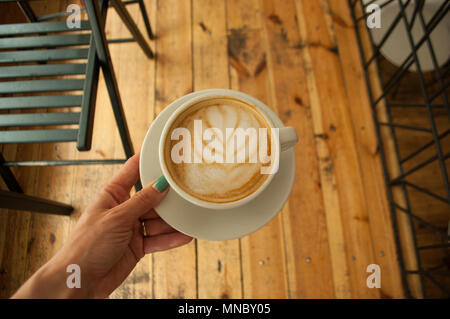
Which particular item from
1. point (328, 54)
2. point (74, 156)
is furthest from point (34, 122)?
point (328, 54)

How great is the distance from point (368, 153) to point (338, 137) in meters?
0.15

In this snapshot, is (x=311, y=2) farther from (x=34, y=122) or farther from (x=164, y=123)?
(x=34, y=122)

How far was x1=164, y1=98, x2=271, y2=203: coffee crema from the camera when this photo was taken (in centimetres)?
55

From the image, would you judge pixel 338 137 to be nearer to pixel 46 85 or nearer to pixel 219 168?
pixel 219 168

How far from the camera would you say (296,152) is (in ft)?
3.85

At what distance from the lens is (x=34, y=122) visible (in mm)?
825

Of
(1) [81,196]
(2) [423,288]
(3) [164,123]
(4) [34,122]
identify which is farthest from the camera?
(1) [81,196]

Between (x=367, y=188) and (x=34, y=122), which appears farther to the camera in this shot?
(x=367, y=188)

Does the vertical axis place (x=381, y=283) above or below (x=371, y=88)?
below

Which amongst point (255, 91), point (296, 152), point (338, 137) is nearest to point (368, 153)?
point (338, 137)

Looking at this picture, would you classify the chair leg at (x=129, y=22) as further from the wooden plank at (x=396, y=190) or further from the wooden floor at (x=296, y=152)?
the wooden plank at (x=396, y=190)

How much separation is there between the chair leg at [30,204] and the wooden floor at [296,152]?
0.07 m

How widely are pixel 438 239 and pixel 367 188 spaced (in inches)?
13.1

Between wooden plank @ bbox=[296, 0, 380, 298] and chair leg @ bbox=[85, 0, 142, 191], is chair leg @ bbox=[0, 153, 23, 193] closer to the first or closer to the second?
chair leg @ bbox=[85, 0, 142, 191]
